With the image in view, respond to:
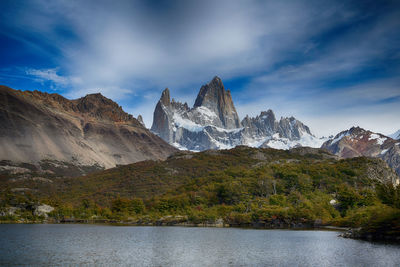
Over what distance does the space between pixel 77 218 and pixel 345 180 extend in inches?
4547

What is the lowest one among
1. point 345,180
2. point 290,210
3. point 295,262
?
point 295,262

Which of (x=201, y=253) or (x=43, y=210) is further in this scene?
(x=43, y=210)

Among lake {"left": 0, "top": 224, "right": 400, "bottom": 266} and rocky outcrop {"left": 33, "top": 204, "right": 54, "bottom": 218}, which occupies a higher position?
rocky outcrop {"left": 33, "top": 204, "right": 54, "bottom": 218}

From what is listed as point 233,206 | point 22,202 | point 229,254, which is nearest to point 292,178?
point 233,206

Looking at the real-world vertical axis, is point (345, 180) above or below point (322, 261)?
above

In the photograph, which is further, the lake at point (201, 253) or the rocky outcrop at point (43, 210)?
the rocky outcrop at point (43, 210)

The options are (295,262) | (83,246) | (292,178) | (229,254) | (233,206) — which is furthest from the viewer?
(292,178)

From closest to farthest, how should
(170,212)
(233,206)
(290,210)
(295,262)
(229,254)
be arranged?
1. (295,262)
2. (229,254)
3. (290,210)
4. (233,206)
5. (170,212)

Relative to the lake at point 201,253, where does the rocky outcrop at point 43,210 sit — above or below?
above

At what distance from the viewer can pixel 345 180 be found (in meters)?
151

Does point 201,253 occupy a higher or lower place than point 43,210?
lower

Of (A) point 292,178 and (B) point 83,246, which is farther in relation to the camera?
(A) point 292,178

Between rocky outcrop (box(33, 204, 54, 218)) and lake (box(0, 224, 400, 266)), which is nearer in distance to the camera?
lake (box(0, 224, 400, 266))

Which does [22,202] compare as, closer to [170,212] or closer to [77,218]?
[77,218]
